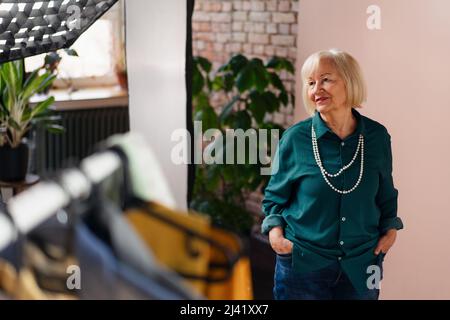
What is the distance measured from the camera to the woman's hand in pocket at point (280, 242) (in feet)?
4.70

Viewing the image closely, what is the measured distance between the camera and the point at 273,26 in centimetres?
363

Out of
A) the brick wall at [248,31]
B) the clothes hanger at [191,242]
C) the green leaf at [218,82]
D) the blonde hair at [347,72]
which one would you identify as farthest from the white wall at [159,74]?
the brick wall at [248,31]

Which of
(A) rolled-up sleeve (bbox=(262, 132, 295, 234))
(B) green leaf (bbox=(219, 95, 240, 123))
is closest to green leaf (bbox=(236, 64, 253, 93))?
(B) green leaf (bbox=(219, 95, 240, 123))

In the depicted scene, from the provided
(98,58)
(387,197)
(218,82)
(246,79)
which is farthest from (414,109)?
(98,58)

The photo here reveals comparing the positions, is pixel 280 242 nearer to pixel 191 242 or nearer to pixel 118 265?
pixel 191 242

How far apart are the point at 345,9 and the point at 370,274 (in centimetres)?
119

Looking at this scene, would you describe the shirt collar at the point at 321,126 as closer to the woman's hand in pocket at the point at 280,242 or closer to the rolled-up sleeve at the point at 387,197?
the rolled-up sleeve at the point at 387,197

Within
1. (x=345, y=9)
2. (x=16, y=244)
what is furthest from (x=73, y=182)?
(x=345, y=9)

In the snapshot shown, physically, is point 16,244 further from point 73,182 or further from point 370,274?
point 370,274

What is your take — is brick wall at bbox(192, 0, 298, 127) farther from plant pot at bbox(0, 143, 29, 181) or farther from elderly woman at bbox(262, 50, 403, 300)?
elderly woman at bbox(262, 50, 403, 300)

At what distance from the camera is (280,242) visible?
143 centimetres

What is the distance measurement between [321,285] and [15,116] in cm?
184

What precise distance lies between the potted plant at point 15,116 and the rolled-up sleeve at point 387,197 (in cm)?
180
